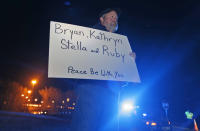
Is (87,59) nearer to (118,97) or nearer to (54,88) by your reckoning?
(118,97)

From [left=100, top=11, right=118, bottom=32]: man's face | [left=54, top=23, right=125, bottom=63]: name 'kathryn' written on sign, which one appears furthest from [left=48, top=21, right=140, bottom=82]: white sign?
[left=100, top=11, right=118, bottom=32]: man's face

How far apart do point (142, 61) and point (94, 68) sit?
51.4 feet

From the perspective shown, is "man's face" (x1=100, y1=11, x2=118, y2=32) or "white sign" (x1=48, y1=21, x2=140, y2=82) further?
"man's face" (x1=100, y1=11, x2=118, y2=32)

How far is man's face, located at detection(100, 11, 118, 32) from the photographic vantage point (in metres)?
2.46

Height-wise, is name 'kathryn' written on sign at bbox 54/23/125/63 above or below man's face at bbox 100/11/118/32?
below

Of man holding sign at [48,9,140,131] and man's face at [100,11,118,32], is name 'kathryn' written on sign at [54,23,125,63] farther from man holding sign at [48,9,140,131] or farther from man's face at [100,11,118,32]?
man's face at [100,11,118,32]

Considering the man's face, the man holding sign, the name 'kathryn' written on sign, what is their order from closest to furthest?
the man holding sign < the name 'kathryn' written on sign < the man's face

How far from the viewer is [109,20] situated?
2.48 meters

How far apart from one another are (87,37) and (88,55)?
10.1 inches

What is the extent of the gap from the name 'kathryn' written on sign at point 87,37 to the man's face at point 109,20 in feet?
0.44

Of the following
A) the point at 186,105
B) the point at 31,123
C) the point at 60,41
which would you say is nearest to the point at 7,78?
the point at 186,105

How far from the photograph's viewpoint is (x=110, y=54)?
2467 mm

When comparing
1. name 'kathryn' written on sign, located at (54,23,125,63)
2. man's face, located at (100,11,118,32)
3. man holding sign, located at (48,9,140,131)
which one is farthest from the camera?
man's face, located at (100,11,118,32)

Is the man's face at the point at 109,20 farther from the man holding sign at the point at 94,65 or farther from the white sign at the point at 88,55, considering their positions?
the white sign at the point at 88,55
